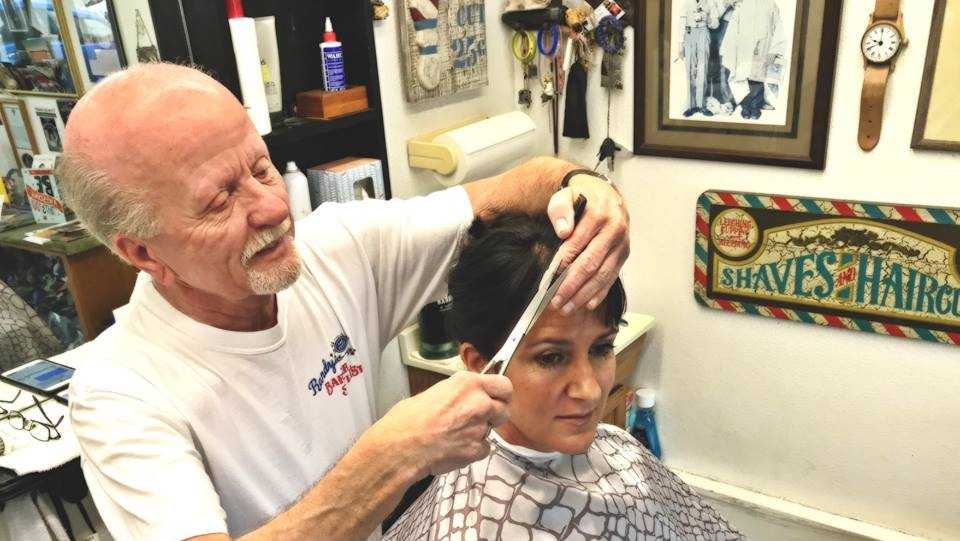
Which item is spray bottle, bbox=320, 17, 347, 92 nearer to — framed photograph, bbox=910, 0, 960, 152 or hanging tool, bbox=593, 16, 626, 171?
hanging tool, bbox=593, 16, 626, 171

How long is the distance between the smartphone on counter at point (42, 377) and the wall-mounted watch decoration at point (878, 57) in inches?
85.3

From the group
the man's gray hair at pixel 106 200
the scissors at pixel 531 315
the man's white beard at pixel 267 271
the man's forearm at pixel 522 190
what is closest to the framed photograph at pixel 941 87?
the man's forearm at pixel 522 190

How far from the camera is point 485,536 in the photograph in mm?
1301

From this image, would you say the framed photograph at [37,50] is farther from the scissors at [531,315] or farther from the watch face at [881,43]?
the watch face at [881,43]

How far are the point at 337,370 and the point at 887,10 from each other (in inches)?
67.8

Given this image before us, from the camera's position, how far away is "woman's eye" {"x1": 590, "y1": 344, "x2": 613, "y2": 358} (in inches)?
50.3

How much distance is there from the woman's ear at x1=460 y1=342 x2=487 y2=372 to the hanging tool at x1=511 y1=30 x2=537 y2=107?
150 centimetres

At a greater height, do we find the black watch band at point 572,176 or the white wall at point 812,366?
the black watch band at point 572,176

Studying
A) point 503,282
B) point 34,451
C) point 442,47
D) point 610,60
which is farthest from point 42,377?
point 610,60

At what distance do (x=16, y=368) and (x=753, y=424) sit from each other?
2.26m

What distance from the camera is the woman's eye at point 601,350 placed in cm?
128

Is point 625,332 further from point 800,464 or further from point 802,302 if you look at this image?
point 800,464

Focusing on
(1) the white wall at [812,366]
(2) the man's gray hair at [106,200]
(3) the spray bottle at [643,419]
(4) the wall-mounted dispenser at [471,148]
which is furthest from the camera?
(3) the spray bottle at [643,419]

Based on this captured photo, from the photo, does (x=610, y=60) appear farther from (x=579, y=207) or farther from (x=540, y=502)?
(x=540, y=502)
